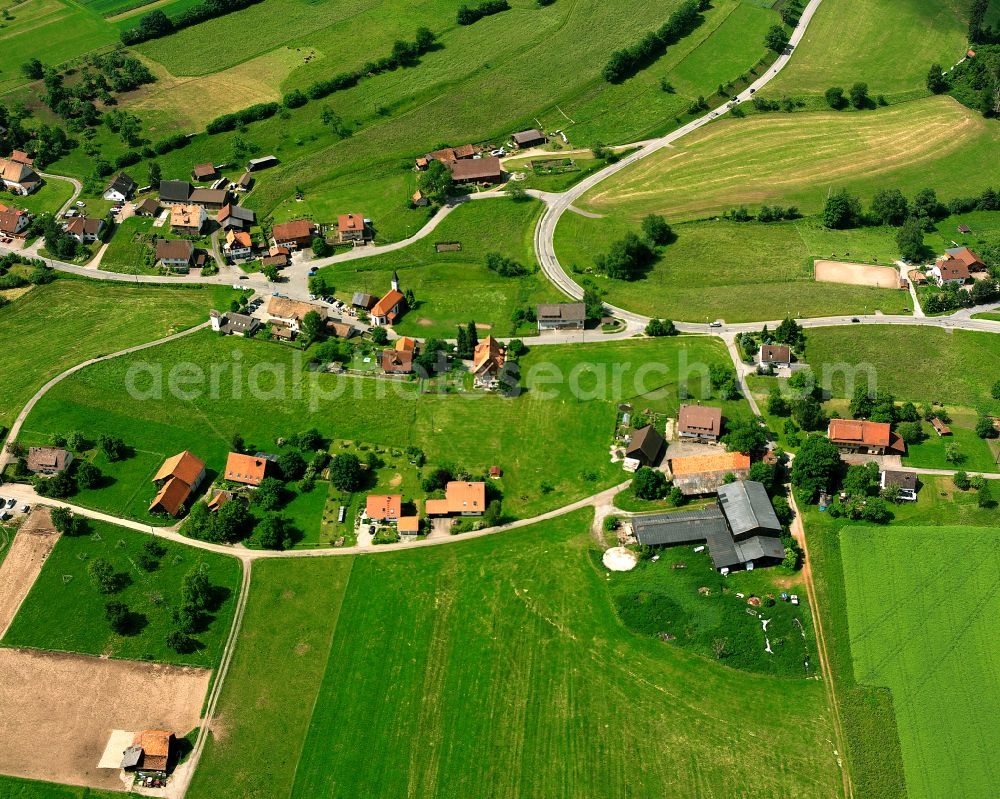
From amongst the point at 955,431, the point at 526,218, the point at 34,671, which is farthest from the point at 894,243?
the point at 34,671

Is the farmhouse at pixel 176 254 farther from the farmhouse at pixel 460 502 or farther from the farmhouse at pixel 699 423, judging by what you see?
the farmhouse at pixel 699 423

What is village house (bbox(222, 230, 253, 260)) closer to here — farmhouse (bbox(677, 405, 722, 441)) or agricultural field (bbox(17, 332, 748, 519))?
agricultural field (bbox(17, 332, 748, 519))

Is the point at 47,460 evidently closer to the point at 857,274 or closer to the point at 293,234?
the point at 293,234

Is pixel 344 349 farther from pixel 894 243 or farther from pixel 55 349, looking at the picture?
pixel 894 243

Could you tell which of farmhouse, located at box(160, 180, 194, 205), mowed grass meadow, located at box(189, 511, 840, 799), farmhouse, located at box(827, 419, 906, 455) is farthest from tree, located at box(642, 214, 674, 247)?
farmhouse, located at box(160, 180, 194, 205)

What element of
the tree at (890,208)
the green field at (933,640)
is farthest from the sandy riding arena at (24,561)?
the tree at (890,208)

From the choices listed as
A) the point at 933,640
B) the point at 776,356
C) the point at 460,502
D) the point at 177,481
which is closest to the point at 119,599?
the point at 177,481
